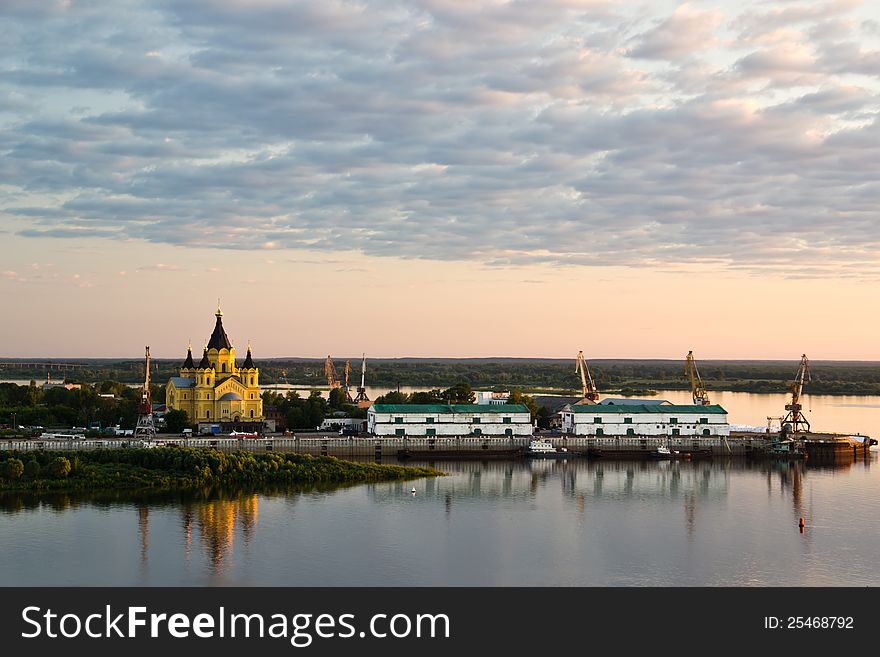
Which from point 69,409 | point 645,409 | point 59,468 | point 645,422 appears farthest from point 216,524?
point 645,409

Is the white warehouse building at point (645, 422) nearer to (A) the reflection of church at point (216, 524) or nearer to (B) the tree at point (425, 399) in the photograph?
(B) the tree at point (425, 399)

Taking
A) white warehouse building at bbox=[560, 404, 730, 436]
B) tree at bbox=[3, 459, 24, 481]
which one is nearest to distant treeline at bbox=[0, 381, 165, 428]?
tree at bbox=[3, 459, 24, 481]

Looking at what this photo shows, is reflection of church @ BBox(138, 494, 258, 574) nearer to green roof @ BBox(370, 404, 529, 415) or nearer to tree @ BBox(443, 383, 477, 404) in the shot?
green roof @ BBox(370, 404, 529, 415)

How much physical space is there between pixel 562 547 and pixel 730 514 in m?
9.66

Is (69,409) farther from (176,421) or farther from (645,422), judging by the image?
(645,422)

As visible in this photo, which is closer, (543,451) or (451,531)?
(451,531)

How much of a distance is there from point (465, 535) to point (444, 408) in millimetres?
26207

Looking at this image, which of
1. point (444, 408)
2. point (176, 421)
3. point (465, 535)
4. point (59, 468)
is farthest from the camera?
point (444, 408)

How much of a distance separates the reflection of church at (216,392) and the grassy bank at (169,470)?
49.4ft

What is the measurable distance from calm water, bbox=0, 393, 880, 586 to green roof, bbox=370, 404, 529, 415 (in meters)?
11.5

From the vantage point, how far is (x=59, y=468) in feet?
133

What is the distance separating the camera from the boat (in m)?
55.2
